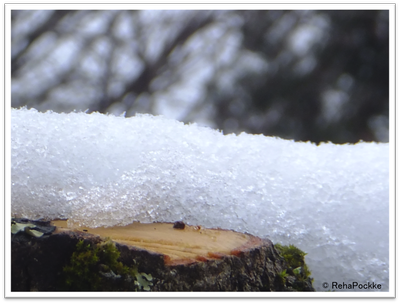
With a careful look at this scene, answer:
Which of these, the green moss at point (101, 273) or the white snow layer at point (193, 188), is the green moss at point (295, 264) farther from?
the green moss at point (101, 273)

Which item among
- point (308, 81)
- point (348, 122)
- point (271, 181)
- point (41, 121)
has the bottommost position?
point (271, 181)

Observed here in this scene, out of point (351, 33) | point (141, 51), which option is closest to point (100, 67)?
point (141, 51)

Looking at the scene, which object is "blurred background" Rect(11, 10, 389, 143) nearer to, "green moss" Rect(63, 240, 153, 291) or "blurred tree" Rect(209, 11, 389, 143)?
"blurred tree" Rect(209, 11, 389, 143)

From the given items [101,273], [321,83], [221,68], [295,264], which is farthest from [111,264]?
[221,68]

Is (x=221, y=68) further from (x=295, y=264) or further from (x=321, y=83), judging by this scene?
(x=295, y=264)

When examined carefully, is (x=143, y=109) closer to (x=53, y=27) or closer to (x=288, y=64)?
(x=53, y=27)

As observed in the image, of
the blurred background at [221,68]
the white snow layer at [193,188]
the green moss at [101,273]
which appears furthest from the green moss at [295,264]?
the blurred background at [221,68]
